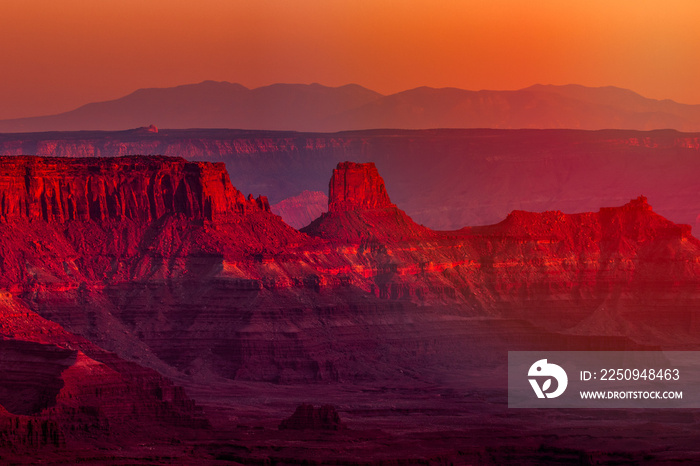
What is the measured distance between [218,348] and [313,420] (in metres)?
37.0

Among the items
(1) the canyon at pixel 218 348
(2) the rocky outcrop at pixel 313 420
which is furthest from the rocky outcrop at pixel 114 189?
(2) the rocky outcrop at pixel 313 420

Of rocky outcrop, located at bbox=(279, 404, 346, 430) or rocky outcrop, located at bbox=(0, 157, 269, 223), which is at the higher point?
rocky outcrop, located at bbox=(0, 157, 269, 223)

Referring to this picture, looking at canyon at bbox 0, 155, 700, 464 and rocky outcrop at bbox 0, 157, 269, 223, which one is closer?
canyon at bbox 0, 155, 700, 464

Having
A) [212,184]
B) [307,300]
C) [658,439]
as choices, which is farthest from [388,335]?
[658,439]

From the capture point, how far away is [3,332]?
144250 mm

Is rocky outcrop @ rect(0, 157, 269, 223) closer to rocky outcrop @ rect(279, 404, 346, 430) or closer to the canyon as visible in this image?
the canyon

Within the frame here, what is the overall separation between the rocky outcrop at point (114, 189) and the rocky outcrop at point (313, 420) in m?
47.7

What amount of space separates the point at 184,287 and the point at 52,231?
37.9 feet

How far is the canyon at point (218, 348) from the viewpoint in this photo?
137m

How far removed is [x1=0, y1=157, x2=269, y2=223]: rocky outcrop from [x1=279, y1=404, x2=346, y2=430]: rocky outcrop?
47.7 meters

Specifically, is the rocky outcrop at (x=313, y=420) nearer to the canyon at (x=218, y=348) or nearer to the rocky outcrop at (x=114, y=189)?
the canyon at (x=218, y=348)

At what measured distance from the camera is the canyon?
13700 centimetres

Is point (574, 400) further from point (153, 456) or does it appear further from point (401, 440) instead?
point (153, 456)

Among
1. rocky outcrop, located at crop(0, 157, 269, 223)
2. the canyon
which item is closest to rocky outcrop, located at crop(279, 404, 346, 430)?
the canyon
